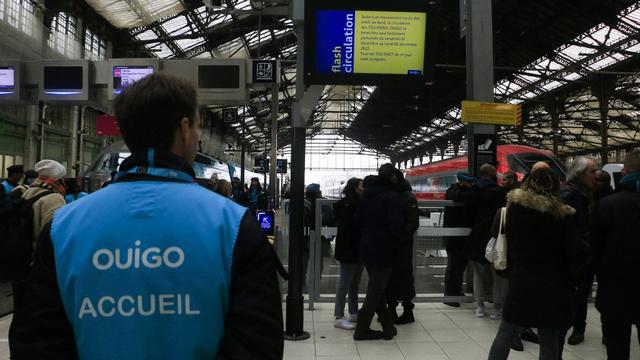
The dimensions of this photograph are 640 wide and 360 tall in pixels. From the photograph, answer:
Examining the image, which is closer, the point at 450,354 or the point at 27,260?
the point at 27,260

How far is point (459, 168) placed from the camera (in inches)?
680

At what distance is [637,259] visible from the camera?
3.04 m

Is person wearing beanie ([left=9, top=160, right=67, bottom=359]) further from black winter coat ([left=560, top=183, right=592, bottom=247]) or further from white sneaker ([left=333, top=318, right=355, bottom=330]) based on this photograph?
black winter coat ([left=560, top=183, right=592, bottom=247])

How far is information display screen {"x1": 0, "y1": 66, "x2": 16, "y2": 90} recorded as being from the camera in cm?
959

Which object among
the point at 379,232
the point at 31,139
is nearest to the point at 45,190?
the point at 379,232

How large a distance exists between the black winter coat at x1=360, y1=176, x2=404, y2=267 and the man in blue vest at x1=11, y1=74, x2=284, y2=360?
352cm

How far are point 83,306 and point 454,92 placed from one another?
28694 millimetres

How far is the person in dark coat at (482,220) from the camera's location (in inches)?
219

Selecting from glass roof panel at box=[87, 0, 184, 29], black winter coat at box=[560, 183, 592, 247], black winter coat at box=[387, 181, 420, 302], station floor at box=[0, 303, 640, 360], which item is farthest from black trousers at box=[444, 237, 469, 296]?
glass roof panel at box=[87, 0, 184, 29]

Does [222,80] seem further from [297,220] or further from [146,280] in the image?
[146,280]

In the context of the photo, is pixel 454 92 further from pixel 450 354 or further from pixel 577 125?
pixel 450 354

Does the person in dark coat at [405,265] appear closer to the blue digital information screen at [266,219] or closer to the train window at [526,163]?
the blue digital information screen at [266,219]

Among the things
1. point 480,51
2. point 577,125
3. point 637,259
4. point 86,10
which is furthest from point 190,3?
point 577,125

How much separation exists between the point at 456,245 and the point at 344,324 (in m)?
1.84
